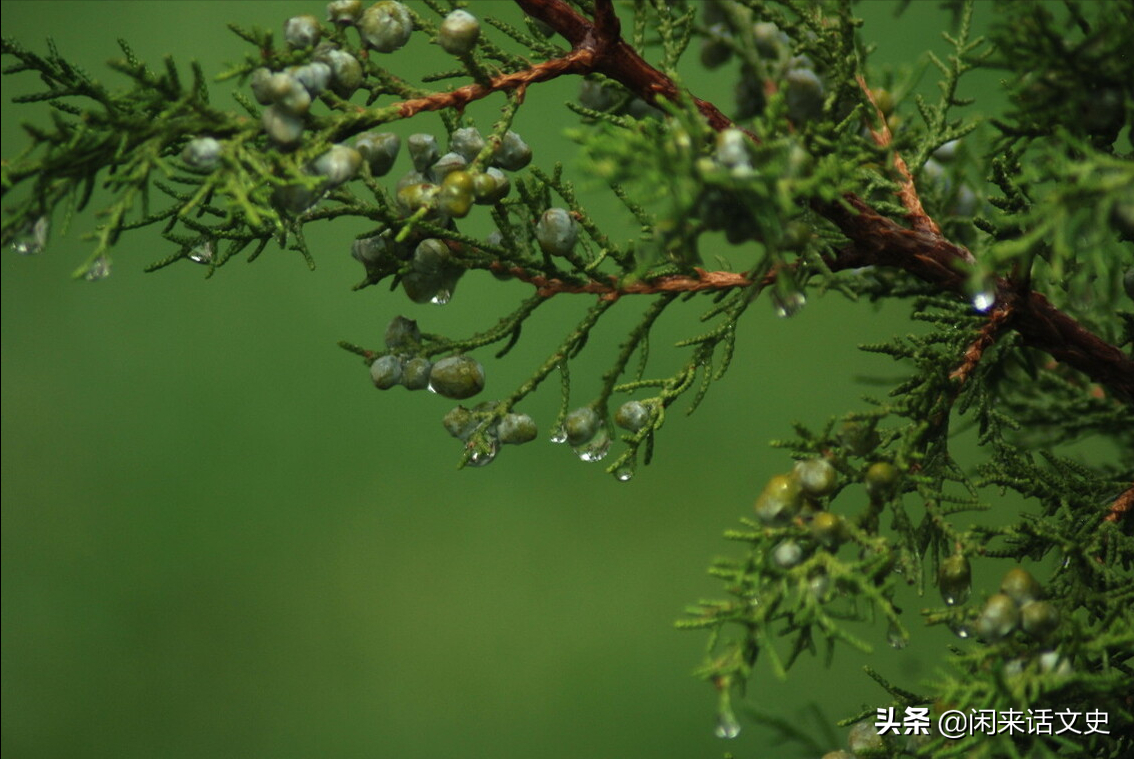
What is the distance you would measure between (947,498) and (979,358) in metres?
0.12

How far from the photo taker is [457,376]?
61cm

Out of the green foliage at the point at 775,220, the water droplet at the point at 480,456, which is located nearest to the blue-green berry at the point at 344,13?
the green foliage at the point at 775,220

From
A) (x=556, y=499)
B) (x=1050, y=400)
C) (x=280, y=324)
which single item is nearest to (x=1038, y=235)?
(x=1050, y=400)

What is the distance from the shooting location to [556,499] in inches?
71.7

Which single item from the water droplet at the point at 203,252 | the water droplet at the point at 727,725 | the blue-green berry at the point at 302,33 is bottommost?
the water droplet at the point at 727,725

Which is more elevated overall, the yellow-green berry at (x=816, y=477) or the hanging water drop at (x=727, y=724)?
the yellow-green berry at (x=816, y=477)

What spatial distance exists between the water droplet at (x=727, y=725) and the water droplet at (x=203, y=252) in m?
0.36

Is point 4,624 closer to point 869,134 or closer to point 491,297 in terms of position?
point 491,297

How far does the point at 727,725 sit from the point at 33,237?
1.31 feet

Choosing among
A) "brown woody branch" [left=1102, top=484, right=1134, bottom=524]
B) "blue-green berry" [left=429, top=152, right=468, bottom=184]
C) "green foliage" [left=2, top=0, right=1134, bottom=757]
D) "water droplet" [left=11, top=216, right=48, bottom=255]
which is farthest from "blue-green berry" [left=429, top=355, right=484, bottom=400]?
"brown woody branch" [left=1102, top=484, right=1134, bottom=524]

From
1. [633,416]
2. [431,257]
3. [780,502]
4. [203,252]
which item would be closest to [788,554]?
[780,502]

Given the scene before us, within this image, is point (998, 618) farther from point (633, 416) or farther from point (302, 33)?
point (302, 33)

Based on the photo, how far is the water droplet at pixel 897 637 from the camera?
0.51 m

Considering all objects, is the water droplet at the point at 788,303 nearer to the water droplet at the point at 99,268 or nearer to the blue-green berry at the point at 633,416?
the blue-green berry at the point at 633,416
